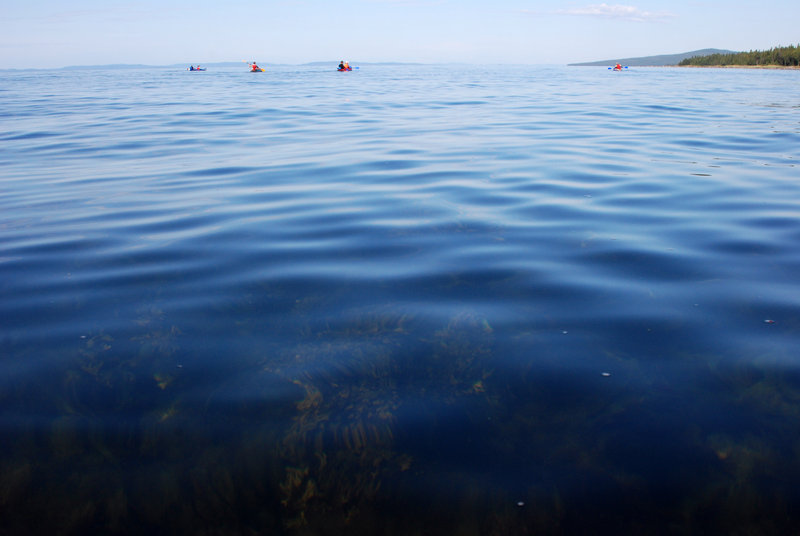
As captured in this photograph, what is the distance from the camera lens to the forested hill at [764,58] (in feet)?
258

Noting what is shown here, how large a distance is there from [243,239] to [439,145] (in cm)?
568

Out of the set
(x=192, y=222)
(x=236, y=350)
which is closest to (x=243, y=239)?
(x=192, y=222)

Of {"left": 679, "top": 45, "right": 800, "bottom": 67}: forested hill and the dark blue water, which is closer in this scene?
the dark blue water

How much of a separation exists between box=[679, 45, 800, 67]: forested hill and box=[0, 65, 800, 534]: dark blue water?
9469 cm

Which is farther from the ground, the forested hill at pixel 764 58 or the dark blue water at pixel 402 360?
the forested hill at pixel 764 58

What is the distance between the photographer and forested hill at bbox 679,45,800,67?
258 feet

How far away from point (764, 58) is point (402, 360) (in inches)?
4237

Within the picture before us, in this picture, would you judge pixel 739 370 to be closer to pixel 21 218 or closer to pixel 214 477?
pixel 214 477

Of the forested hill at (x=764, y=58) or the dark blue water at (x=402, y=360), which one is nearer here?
the dark blue water at (x=402, y=360)

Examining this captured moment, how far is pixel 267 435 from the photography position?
212 centimetres

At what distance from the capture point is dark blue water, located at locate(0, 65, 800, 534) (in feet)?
6.06

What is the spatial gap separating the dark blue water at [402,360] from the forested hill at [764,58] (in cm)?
9469

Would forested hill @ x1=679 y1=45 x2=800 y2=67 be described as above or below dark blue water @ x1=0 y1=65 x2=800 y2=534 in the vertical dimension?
above

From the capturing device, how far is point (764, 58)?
86188 mm
